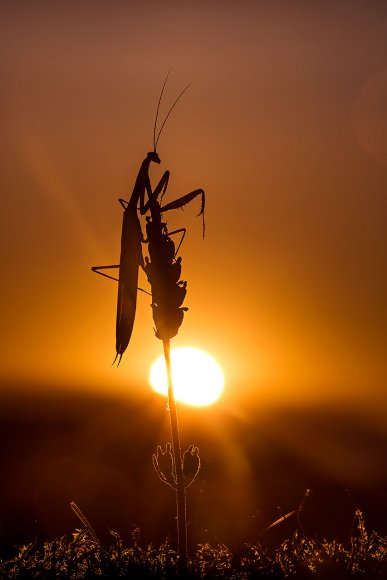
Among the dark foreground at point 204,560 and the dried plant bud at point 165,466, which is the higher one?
the dried plant bud at point 165,466

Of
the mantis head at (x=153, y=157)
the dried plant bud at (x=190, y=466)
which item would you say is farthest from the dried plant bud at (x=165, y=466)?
the mantis head at (x=153, y=157)

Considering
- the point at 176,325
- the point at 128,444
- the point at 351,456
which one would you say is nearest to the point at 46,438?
the point at 128,444

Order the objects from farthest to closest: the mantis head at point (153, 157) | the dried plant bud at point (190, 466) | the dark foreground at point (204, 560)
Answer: the mantis head at point (153, 157) < the dried plant bud at point (190, 466) < the dark foreground at point (204, 560)

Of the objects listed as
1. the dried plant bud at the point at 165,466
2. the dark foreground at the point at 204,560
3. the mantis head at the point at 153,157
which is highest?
the mantis head at the point at 153,157

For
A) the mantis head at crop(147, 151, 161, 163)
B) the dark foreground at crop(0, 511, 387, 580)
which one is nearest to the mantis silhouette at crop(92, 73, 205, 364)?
the mantis head at crop(147, 151, 161, 163)

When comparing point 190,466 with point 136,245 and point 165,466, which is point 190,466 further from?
point 136,245

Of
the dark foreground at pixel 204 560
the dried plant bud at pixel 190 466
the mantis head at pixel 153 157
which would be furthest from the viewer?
the mantis head at pixel 153 157

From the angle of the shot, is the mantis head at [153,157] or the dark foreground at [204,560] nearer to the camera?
the dark foreground at [204,560]

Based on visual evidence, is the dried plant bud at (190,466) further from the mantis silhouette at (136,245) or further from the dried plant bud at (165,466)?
the mantis silhouette at (136,245)
